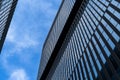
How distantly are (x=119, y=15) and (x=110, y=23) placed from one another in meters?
3.32

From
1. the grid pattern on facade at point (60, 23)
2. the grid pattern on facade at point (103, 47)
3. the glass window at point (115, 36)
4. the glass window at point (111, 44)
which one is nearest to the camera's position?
the grid pattern on facade at point (103, 47)

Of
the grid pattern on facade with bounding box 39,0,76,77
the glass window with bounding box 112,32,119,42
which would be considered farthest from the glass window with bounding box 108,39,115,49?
the grid pattern on facade with bounding box 39,0,76,77

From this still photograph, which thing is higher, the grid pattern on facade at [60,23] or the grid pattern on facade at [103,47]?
the grid pattern on facade at [103,47]

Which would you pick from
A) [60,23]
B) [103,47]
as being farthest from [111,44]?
[60,23]

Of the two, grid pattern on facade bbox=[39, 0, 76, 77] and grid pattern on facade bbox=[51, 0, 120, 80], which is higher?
grid pattern on facade bbox=[51, 0, 120, 80]

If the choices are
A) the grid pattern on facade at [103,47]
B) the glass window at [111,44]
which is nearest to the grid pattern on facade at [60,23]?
the grid pattern on facade at [103,47]

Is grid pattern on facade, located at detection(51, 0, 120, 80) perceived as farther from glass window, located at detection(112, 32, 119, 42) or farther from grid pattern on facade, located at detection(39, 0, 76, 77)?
grid pattern on facade, located at detection(39, 0, 76, 77)

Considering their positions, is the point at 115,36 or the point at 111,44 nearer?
the point at 115,36

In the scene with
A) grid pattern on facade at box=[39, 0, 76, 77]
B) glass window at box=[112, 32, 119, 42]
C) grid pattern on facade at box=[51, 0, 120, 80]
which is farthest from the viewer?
grid pattern on facade at box=[39, 0, 76, 77]

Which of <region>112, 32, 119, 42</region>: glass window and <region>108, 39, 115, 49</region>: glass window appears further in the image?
<region>108, 39, 115, 49</region>: glass window

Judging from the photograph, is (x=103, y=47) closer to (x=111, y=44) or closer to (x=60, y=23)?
(x=111, y=44)

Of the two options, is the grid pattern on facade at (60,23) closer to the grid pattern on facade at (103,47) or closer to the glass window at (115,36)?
the grid pattern on facade at (103,47)

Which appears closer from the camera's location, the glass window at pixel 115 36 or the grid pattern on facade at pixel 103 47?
the grid pattern on facade at pixel 103 47

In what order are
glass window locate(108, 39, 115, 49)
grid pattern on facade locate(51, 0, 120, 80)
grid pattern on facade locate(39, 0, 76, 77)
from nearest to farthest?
grid pattern on facade locate(51, 0, 120, 80), glass window locate(108, 39, 115, 49), grid pattern on facade locate(39, 0, 76, 77)
